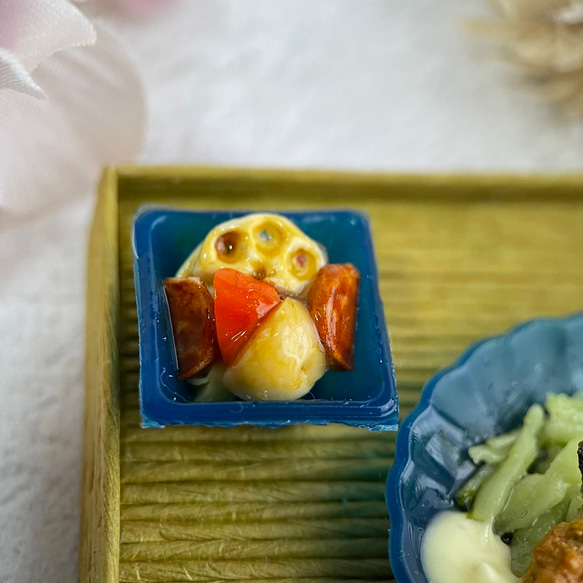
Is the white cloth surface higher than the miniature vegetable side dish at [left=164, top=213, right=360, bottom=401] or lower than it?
lower

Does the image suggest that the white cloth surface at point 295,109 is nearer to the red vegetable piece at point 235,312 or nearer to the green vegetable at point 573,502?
the red vegetable piece at point 235,312

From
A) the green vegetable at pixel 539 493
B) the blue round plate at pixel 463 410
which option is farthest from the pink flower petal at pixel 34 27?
the green vegetable at pixel 539 493

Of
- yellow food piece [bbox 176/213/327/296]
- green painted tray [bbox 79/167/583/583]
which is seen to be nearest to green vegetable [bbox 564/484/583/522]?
green painted tray [bbox 79/167/583/583]

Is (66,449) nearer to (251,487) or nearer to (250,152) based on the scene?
(251,487)

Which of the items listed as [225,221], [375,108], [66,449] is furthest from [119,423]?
[375,108]

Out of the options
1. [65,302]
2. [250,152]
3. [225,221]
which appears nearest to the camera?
[225,221]

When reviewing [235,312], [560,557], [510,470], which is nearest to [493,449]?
[510,470]

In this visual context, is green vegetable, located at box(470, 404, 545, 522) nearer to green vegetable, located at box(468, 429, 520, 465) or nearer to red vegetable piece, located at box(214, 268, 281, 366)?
green vegetable, located at box(468, 429, 520, 465)
